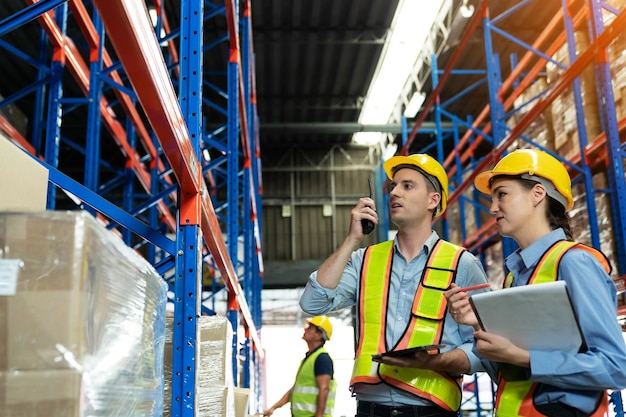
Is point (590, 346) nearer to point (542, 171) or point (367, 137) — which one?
point (542, 171)

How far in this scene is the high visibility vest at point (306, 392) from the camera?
6383mm

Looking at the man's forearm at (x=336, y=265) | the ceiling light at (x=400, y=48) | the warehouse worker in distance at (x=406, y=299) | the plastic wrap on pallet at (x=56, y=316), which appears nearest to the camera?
the plastic wrap on pallet at (x=56, y=316)

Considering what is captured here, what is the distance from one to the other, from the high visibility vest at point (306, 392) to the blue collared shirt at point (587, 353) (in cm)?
449

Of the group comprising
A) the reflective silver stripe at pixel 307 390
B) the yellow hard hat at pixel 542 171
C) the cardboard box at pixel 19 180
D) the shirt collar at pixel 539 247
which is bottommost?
the reflective silver stripe at pixel 307 390

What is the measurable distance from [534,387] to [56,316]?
155cm

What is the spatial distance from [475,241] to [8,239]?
34.2 feet

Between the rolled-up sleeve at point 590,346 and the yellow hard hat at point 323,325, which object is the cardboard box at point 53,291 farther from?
the yellow hard hat at point 323,325

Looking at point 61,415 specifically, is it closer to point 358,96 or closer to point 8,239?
point 8,239

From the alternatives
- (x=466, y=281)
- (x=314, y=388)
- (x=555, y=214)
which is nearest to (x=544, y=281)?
(x=555, y=214)

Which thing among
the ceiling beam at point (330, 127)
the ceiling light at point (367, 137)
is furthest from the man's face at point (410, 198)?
the ceiling light at point (367, 137)

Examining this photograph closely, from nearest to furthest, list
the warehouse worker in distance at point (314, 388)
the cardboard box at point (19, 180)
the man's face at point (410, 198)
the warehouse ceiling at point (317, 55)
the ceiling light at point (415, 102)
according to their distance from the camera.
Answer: the cardboard box at point (19, 180) → the man's face at point (410, 198) → the warehouse worker in distance at point (314, 388) → the warehouse ceiling at point (317, 55) → the ceiling light at point (415, 102)

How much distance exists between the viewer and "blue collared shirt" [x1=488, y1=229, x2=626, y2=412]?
1.99m

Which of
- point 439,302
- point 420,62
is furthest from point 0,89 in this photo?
point 439,302

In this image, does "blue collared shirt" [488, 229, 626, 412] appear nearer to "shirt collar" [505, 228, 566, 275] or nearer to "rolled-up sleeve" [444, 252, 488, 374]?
"shirt collar" [505, 228, 566, 275]
